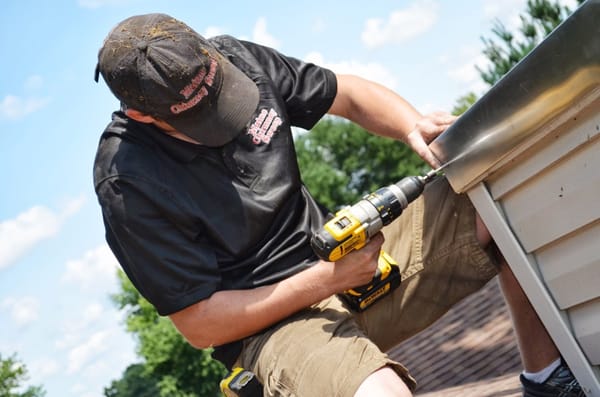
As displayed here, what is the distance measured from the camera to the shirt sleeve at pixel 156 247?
2471 millimetres

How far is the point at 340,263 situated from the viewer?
2512 mm

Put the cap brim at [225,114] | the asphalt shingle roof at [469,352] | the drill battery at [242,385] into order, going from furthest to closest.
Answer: the asphalt shingle roof at [469,352]
the cap brim at [225,114]
the drill battery at [242,385]

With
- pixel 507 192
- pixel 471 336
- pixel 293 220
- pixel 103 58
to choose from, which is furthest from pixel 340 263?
pixel 471 336

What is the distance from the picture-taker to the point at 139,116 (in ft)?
8.46

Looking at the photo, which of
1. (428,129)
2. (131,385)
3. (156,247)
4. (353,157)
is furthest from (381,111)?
(131,385)

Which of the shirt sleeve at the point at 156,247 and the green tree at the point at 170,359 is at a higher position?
the shirt sleeve at the point at 156,247

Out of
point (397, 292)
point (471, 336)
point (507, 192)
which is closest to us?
point (507, 192)

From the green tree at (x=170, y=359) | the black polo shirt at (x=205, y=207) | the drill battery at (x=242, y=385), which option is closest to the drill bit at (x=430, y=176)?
the black polo shirt at (x=205, y=207)

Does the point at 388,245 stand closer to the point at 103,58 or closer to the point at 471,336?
the point at 103,58

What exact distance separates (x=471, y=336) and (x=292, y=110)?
3.70 metres

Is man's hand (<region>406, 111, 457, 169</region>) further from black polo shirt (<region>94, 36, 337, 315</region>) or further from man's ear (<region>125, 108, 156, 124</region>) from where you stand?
man's ear (<region>125, 108, 156, 124</region>)

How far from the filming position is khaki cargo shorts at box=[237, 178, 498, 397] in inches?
93.8

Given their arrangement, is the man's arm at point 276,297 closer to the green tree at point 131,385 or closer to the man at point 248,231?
the man at point 248,231

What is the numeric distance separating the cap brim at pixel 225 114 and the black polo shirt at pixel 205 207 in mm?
41
